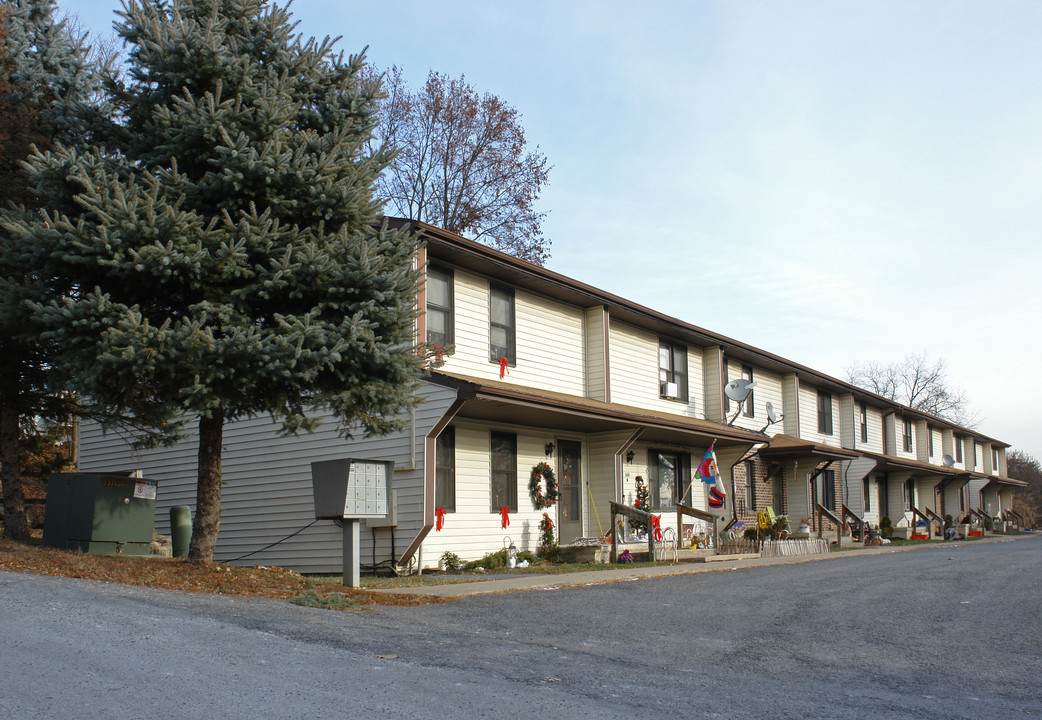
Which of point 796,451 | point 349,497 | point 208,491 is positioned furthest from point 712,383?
point 208,491

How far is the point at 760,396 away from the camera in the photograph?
2792 centimetres

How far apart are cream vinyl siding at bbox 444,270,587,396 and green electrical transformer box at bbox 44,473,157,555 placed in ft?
18.5

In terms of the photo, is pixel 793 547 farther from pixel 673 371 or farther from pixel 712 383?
pixel 673 371

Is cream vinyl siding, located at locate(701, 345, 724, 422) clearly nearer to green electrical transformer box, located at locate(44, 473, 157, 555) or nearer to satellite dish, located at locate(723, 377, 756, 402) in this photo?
satellite dish, located at locate(723, 377, 756, 402)

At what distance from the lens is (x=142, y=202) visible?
9859mm

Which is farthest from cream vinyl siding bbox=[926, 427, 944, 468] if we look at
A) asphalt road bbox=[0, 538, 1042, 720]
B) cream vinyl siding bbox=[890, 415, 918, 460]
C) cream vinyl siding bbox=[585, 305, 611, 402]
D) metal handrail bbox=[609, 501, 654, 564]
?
asphalt road bbox=[0, 538, 1042, 720]

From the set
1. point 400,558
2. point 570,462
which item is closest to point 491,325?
point 570,462

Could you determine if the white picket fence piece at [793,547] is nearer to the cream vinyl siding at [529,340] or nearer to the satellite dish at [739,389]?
the satellite dish at [739,389]

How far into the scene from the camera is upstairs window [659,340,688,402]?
2272 centimetres

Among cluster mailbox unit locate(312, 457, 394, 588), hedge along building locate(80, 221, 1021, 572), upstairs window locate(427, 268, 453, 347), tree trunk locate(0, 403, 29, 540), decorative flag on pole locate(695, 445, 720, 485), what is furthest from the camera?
decorative flag on pole locate(695, 445, 720, 485)

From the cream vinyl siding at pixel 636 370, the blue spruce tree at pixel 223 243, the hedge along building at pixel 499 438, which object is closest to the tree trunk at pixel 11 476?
the blue spruce tree at pixel 223 243

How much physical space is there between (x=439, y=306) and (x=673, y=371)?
906 centimetres

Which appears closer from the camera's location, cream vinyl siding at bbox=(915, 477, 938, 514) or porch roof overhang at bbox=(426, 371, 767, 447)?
porch roof overhang at bbox=(426, 371, 767, 447)

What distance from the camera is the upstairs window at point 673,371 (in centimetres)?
2272
